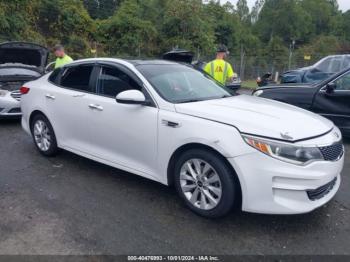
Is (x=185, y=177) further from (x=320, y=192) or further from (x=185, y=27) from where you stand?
(x=185, y=27)

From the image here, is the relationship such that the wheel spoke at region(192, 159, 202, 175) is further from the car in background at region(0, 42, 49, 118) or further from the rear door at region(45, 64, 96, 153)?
the car in background at region(0, 42, 49, 118)

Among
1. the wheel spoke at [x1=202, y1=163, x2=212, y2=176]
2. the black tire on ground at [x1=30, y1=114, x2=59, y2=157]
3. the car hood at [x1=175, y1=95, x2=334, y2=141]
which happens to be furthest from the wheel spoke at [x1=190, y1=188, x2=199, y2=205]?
the black tire on ground at [x1=30, y1=114, x2=59, y2=157]

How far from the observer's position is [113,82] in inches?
181

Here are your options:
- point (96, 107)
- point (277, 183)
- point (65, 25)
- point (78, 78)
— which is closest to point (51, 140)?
point (78, 78)

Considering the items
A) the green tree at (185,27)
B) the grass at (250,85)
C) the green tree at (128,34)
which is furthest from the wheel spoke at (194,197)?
the green tree at (185,27)

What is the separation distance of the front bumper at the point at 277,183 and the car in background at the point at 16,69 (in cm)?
580

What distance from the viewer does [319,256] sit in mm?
3076

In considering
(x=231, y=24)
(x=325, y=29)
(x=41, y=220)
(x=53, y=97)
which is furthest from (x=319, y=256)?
(x=325, y=29)

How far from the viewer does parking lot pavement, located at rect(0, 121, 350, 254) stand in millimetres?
3195

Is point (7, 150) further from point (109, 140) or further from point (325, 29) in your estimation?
point (325, 29)

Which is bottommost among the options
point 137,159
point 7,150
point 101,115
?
point 7,150

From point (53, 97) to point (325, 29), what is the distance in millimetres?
79277

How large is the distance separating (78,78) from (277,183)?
3091 millimetres

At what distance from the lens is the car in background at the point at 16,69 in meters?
7.63
